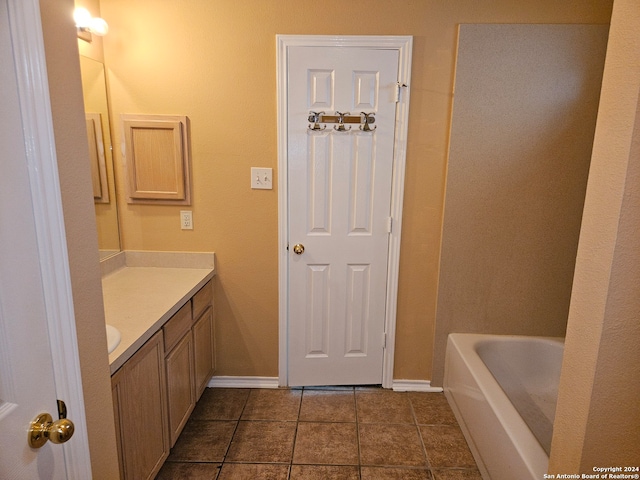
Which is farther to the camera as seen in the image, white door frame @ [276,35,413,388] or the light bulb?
white door frame @ [276,35,413,388]

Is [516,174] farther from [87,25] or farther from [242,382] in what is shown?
[87,25]

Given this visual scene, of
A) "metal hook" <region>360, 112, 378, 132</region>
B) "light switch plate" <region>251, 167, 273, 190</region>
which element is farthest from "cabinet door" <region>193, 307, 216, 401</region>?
"metal hook" <region>360, 112, 378, 132</region>

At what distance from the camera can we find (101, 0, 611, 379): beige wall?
2123 millimetres

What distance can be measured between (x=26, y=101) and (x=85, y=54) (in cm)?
166

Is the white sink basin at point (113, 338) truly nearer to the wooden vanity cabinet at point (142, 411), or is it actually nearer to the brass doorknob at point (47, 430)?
the wooden vanity cabinet at point (142, 411)

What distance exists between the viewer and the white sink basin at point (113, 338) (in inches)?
53.4

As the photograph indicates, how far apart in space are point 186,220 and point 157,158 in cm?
39

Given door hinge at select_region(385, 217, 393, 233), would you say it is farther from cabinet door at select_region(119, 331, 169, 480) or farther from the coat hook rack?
cabinet door at select_region(119, 331, 169, 480)

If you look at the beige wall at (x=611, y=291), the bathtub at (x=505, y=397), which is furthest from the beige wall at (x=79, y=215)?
the bathtub at (x=505, y=397)

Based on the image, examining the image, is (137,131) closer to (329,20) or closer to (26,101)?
(329,20)

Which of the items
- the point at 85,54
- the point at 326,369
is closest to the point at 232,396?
the point at 326,369

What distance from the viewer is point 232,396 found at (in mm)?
2471

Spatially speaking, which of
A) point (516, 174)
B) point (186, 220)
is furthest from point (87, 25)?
point (516, 174)

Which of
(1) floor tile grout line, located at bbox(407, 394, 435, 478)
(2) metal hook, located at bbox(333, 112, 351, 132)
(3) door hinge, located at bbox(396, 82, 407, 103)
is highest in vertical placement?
(3) door hinge, located at bbox(396, 82, 407, 103)
